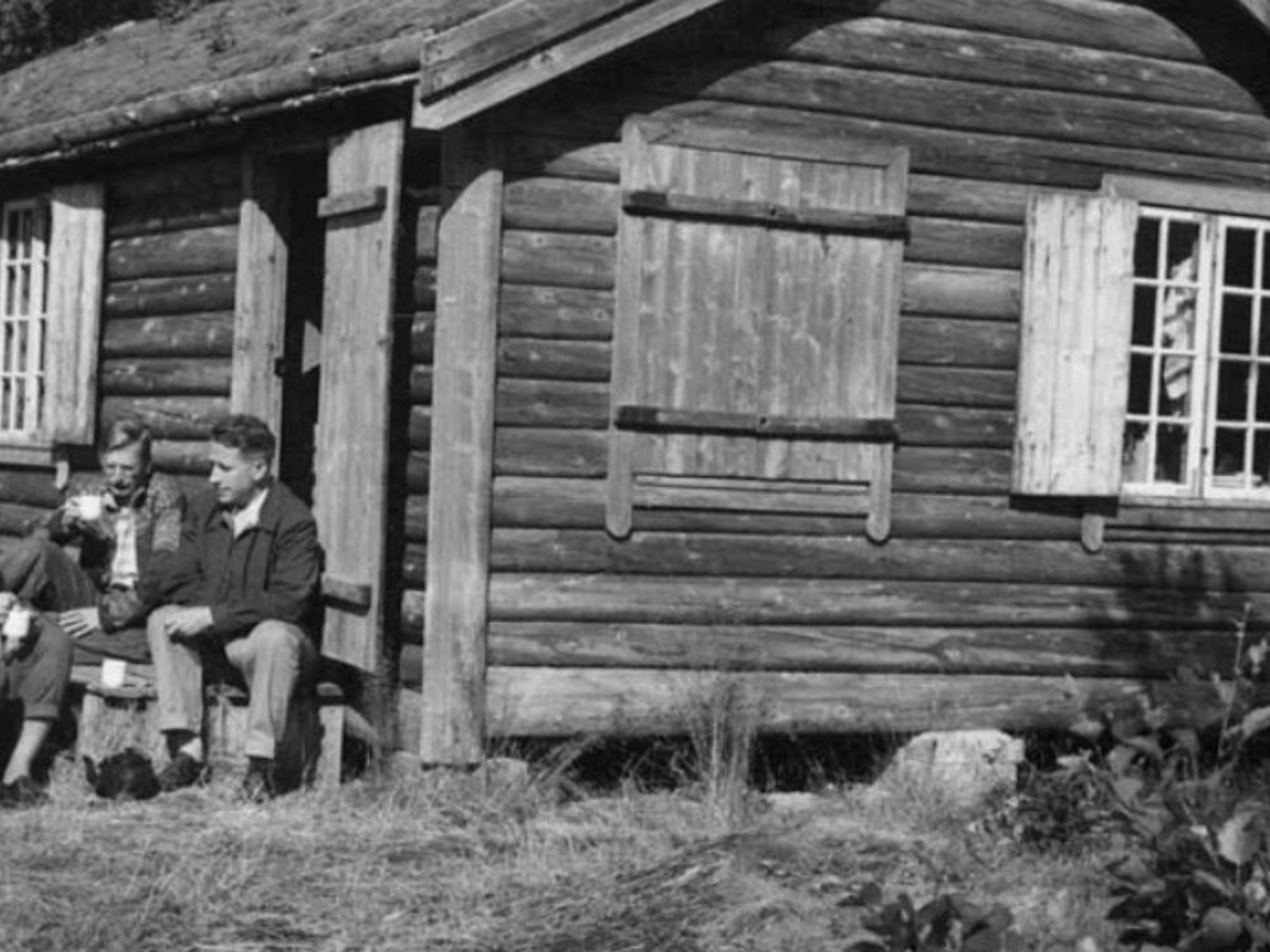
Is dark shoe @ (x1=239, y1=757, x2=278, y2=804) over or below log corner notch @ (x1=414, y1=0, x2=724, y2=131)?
below

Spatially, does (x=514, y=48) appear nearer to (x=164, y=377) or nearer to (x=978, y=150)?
(x=978, y=150)

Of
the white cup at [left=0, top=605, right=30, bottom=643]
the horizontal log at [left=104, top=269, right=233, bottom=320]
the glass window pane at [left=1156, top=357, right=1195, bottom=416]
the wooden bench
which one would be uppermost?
the horizontal log at [left=104, top=269, right=233, bottom=320]

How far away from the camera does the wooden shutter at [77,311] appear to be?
44.9ft

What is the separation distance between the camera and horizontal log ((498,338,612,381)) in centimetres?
1085

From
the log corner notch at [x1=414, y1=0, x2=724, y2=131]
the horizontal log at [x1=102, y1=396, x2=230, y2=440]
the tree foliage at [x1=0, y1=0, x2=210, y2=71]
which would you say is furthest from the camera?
the tree foliage at [x1=0, y1=0, x2=210, y2=71]

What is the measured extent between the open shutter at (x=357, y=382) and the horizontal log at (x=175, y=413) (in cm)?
122

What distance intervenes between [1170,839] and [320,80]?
5.55m

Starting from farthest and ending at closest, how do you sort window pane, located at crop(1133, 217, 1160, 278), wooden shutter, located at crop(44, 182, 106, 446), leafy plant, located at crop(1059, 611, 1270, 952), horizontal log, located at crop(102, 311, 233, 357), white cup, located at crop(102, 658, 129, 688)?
wooden shutter, located at crop(44, 182, 106, 446) < horizontal log, located at crop(102, 311, 233, 357) < window pane, located at crop(1133, 217, 1160, 278) < white cup, located at crop(102, 658, 129, 688) < leafy plant, located at crop(1059, 611, 1270, 952)

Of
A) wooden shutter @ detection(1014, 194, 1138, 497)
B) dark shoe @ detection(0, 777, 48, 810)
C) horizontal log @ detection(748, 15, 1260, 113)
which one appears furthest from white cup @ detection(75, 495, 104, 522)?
wooden shutter @ detection(1014, 194, 1138, 497)

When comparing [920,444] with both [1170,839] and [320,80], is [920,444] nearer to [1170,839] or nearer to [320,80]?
[320,80]

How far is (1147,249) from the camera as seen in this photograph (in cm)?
1244

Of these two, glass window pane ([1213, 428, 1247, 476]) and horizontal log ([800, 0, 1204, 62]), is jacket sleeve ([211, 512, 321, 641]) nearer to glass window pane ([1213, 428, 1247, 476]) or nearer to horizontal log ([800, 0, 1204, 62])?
horizontal log ([800, 0, 1204, 62])

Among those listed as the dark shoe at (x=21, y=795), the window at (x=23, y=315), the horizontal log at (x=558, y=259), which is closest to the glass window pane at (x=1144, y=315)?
the horizontal log at (x=558, y=259)

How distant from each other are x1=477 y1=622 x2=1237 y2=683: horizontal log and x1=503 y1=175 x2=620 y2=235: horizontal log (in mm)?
1665
